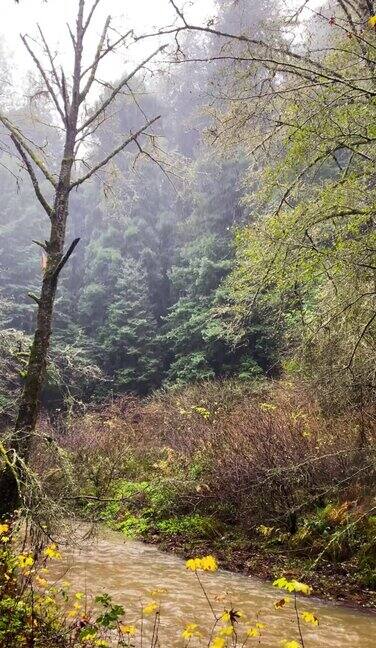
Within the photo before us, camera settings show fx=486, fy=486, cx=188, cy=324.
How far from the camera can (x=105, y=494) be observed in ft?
34.7

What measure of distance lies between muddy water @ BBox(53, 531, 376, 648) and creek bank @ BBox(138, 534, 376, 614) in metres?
0.22

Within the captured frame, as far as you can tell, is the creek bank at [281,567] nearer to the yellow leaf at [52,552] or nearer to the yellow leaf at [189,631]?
the yellow leaf at [189,631]

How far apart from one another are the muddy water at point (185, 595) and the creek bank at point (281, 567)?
0.22 metres

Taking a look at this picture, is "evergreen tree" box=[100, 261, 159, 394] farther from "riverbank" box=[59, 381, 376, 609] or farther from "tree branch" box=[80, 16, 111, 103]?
"tree branch" box=[80, 16, 111, 103]

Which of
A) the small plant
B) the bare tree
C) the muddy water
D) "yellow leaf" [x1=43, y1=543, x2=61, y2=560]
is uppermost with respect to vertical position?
the bare tree

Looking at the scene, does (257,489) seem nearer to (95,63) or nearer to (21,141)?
(21,141)

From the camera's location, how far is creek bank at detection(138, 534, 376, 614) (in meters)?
5.94

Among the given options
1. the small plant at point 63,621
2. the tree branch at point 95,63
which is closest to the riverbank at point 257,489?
the small plant at point 63,621

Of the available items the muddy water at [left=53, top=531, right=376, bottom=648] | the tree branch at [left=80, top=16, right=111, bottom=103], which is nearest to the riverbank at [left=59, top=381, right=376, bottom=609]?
the muddy water at [left=53, top=531, right=376, bottom=648]

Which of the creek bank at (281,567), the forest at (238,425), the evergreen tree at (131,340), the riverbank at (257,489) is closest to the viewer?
the forest at (238,425)

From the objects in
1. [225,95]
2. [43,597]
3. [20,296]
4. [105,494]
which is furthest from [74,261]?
[43,597]

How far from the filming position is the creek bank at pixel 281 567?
5.94m

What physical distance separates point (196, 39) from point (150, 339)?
20737mm

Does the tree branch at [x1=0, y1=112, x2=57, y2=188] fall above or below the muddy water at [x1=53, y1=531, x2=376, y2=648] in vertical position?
above
